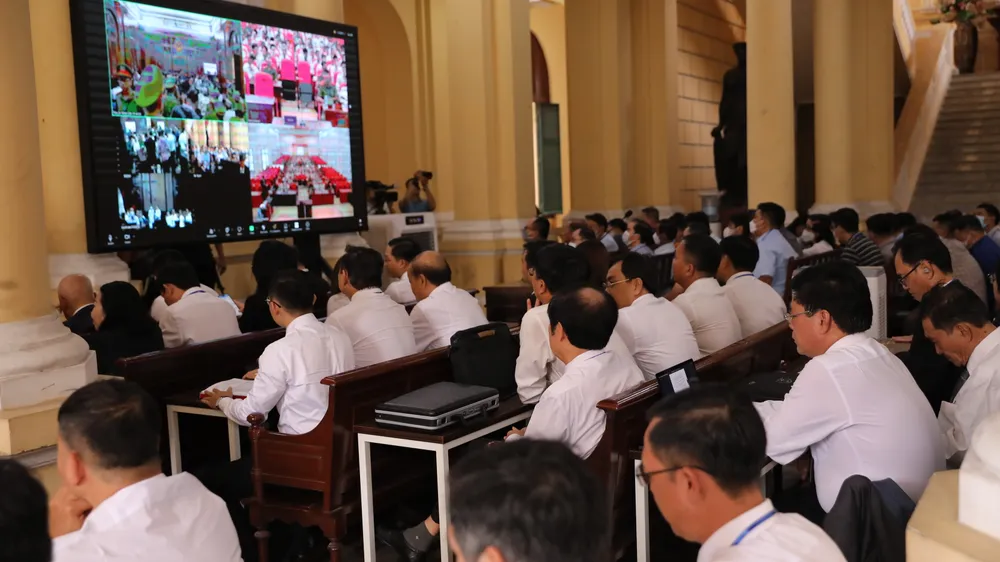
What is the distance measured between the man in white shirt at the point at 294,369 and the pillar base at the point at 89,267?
2725 millimetres

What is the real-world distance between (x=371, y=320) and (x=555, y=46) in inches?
490

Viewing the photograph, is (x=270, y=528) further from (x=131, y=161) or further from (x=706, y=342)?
(x=131, y=161)

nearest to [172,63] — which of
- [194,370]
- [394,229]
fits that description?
[194,370]

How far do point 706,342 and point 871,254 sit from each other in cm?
340

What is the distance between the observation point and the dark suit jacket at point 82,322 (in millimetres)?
5016

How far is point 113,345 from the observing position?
15.8 feet

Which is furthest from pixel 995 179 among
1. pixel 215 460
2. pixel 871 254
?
pixel 215 460

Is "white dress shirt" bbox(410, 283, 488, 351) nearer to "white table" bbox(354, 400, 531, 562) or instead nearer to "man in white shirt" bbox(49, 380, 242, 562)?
"white table" bbox(354, 400, 531, 562)

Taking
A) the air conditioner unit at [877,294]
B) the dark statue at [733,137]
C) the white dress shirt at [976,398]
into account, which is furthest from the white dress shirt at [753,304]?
the dark statue at [733,137]

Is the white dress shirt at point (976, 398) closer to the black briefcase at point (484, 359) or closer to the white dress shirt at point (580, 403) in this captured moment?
the white dress shirt at point (580, 403)

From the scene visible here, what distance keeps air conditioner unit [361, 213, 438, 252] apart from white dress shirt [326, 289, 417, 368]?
15.6 ft

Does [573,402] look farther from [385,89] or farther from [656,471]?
[385,89]

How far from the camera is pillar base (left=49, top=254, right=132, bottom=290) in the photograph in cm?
631

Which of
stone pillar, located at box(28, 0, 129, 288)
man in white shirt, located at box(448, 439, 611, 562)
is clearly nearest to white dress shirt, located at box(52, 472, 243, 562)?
man in white shirt, located at box(448, 439, 611, 562)
